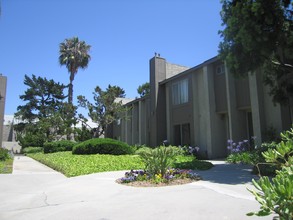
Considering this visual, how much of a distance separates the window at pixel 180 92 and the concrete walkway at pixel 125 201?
1284 cm

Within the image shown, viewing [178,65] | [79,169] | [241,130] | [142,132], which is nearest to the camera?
[79,169]

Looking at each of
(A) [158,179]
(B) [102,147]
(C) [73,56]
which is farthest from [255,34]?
(C) [73,56]

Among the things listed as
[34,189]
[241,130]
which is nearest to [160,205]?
[34,189]

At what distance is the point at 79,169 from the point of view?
38.9 feet

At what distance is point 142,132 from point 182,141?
22.1ft

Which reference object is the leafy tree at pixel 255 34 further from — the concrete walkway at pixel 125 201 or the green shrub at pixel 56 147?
the green shrub at pixel 56 147

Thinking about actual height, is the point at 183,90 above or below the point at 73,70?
below

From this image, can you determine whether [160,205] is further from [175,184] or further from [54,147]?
[54,147]

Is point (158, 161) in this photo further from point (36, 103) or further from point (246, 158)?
point (36, 103)

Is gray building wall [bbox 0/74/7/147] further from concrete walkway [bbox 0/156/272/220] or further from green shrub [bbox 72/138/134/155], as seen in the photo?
concrete walkway [bbox 0/156/272/220]

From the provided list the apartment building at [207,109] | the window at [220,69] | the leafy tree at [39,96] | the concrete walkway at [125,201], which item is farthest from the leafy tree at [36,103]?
the concrete walkway at [125,201]

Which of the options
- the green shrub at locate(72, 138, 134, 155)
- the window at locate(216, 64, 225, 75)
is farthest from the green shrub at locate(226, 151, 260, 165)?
the green shrub at locate(72, 138, 134, 155)

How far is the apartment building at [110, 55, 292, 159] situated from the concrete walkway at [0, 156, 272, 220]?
7.17 meters

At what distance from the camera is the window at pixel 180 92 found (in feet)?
69.9
